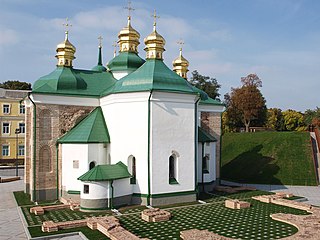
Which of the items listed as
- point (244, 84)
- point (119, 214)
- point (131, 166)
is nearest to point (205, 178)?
point (131, 166)

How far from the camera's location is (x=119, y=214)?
13.5 meters

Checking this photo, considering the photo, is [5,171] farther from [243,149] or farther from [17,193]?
[243,149]

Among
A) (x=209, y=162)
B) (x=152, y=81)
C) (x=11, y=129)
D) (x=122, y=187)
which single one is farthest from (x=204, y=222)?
(x=11, y=129)

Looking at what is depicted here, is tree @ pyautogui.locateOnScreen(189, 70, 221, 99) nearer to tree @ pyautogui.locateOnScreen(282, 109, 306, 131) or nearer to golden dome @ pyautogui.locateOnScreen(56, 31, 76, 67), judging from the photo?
tree @ pyautogui.locateOnScreen(282, 109, 306, 131)

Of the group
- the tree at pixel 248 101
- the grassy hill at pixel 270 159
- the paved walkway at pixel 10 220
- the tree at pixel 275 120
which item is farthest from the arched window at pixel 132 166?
the tree at pixel 275 120

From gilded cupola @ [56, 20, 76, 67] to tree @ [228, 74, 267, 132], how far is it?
2724 centimetres

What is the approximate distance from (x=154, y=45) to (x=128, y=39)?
15.3ft

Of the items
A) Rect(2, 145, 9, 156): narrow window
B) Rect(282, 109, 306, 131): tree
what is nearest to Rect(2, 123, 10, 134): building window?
Rect(2, 145, 9, 156): narrow window

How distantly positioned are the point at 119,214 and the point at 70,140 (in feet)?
16.2

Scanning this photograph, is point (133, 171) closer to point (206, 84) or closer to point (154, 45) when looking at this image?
point (154, 45)

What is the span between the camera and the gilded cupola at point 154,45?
1692 centimetres

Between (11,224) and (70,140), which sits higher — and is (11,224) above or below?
below

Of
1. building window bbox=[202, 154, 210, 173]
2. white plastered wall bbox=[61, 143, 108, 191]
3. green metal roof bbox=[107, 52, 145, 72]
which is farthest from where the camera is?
green metal roof bbox=[107, 52, 145, 72]

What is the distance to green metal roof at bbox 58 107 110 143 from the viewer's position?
16141mm
